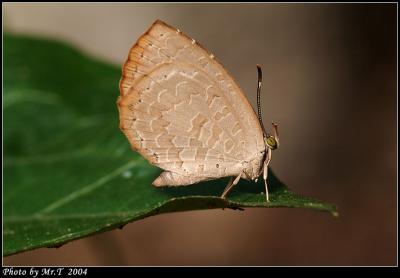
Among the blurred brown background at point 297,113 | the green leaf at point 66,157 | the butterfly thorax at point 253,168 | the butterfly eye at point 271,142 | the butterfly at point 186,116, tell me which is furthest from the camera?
the blurred brown background at point 297,113

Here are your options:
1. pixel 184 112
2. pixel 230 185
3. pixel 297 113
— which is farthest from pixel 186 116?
pixel 297 113

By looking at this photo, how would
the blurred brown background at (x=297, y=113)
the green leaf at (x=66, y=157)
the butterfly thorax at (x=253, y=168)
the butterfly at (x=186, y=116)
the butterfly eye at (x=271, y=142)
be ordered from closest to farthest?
the green leaf at (x=66, y=157)
the butterfly at (x=186, y=116)
the butterfly thorax at (x=253, y=168)
the butterfly eye at (x=271, y=142)
the blurred brown background at (x=297, y=113)

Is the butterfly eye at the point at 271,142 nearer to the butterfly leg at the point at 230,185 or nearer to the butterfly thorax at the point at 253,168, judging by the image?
the butterfly thorax at the point at 253,168

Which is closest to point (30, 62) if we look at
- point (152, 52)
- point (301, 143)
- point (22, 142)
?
point (22, 142)

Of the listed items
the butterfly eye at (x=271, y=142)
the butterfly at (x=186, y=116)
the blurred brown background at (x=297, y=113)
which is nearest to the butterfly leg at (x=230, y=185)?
the butterfly at (x=186, y=116)

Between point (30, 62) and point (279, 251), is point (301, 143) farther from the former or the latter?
point (30, 62)
